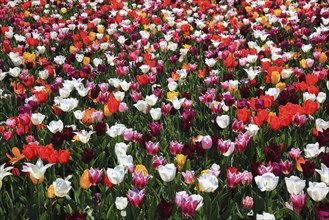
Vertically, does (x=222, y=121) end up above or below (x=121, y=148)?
below

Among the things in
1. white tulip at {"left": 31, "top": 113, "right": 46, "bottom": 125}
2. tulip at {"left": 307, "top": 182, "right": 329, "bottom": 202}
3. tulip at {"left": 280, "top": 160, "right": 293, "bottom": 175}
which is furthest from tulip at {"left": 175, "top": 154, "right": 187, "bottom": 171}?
white tulip at {"left": 31, "top": 113, "right": 46, "bottom": 125}

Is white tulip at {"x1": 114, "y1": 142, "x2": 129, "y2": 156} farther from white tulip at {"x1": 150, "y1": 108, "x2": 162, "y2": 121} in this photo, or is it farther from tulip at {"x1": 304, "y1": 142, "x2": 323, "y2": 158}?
tulip at {"x1": 304, "y1": 142, "x2": 323, "y2": 158}

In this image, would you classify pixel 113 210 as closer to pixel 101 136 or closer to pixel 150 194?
pixel 150 194

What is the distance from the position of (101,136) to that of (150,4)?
5424 mm

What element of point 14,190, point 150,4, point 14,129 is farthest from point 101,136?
point 150,4

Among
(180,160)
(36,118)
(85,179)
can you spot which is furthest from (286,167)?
(36,118)

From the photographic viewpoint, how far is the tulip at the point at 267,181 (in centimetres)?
240

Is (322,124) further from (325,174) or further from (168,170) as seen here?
(168,170)

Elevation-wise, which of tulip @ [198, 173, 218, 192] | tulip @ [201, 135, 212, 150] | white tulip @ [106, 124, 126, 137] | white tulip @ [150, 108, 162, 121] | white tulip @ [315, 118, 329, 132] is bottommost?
white tulip @ [150, 108, 162, 121]

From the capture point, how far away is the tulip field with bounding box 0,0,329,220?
2506 millimetres

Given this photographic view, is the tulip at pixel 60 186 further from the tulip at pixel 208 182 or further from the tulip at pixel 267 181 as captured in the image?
the tulip at pixel 267 181

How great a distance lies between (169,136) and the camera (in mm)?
3562

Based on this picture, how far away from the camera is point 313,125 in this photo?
3.56m

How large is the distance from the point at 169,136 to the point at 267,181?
124 cm
